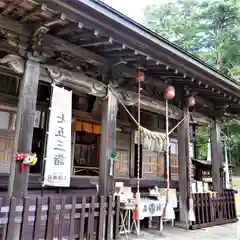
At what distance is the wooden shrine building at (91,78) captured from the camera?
412cm

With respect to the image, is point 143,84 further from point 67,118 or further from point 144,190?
point 144,190

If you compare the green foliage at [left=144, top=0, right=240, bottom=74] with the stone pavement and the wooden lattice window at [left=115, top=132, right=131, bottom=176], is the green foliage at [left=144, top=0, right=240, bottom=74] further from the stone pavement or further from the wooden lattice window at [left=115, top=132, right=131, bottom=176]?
the stone pavement

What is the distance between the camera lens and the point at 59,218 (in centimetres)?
428

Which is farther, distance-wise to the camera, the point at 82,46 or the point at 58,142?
the point at 82,46

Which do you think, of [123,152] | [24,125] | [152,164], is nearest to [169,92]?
[123,152]

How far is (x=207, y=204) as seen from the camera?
7.35 metres

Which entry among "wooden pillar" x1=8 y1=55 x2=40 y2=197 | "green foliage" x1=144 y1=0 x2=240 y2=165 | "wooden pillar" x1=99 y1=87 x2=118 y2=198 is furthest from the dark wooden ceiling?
"green foliage" x1=144 y1=0 x2=240 y2=165

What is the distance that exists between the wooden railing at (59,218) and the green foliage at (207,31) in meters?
11.9

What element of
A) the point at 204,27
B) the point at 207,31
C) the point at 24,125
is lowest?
the point at 24,125

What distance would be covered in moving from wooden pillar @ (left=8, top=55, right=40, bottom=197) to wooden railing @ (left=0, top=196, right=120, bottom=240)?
0.25 metres

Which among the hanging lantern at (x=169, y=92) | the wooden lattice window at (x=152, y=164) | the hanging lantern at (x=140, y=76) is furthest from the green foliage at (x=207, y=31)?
the hanging lantern at (x=140, y=76)

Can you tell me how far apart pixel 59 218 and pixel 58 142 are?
1.31 meters

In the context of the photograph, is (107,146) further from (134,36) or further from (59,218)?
(134,36)

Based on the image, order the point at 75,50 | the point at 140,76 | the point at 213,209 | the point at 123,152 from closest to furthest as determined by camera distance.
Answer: the point at 75,50 → the point at 140,76 → the point at 213,209 → the point at 123,152
